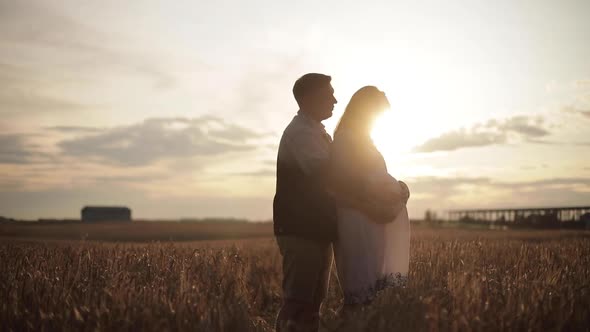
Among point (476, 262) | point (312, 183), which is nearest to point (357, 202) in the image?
point (312, 183)

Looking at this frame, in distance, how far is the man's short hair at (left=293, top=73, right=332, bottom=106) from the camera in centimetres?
547

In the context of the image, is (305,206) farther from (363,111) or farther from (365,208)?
(363,111)

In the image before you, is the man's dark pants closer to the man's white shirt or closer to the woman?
the woman

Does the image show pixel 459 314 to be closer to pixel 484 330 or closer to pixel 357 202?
pixel 484 330

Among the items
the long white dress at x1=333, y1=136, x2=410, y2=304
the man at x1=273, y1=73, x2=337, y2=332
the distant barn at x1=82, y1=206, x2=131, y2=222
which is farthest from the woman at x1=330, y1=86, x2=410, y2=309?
the distant barn at x1=82, y1=206, x2=131, y2=222

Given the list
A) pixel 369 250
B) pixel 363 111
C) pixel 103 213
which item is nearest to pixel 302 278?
pixel 369 250

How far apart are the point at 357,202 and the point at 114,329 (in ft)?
8.47

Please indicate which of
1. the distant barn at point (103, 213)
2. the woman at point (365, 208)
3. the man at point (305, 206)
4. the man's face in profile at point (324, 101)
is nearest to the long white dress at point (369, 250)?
the woman at point (365, 208)

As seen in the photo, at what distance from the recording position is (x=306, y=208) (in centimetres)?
533

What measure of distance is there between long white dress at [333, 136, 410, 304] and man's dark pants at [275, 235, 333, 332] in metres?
0.26

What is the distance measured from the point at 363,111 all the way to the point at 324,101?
1.39 ft

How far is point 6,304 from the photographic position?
4.77 meters

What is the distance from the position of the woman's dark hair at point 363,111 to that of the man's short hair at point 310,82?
38 centimetres

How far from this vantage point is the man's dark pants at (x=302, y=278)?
552 centimetres
